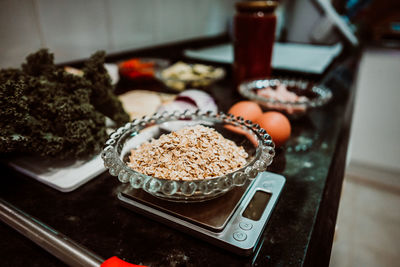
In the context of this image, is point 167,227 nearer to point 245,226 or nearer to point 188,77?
point 245,226

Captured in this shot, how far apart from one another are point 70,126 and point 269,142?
1.28ft

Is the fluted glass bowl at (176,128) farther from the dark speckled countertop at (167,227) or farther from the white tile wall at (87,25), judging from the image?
the white tile wall at (87,25)

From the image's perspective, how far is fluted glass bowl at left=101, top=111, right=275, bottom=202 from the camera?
14.4 inches

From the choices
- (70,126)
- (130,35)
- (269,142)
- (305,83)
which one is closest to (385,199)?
(305,83)

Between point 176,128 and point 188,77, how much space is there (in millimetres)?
481

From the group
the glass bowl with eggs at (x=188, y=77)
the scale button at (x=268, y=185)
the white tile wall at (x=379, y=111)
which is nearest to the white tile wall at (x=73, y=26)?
the glass bowl with eggs at (x=188, y=77)

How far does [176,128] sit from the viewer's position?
56 centimetres

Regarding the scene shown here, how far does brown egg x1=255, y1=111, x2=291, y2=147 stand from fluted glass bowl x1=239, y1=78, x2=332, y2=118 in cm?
13

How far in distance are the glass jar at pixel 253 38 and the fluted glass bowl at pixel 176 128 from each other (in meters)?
0.49

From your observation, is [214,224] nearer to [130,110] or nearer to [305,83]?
[130,110]

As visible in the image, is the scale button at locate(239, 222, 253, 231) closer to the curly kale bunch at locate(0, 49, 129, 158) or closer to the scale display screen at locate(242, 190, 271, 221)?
the scale display screen at locate(242, 190, 271, 221)

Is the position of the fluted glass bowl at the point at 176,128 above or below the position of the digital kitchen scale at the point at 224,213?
above

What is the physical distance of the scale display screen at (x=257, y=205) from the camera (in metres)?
0.42

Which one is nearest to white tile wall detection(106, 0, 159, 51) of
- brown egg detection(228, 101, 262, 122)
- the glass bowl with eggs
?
the glass bowl with eggs
